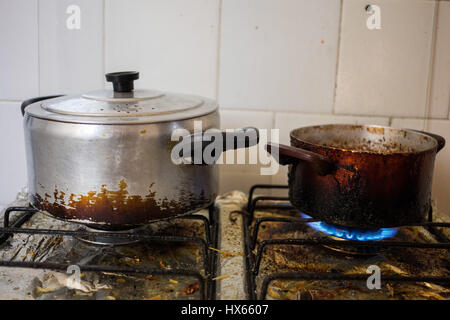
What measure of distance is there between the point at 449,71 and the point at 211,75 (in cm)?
53

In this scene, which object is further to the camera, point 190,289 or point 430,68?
point 430,68

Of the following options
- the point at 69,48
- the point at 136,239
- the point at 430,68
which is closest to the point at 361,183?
the point at 136,239

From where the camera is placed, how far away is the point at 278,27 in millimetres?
1018

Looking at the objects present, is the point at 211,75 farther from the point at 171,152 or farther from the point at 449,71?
the point at 449,71

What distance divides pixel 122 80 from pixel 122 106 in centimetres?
Result: 8

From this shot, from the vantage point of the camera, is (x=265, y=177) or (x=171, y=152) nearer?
(x=171, y=152)

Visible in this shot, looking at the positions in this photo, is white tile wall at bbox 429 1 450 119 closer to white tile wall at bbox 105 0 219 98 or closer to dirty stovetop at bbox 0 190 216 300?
white tile wall at bbox 105 0 219 98

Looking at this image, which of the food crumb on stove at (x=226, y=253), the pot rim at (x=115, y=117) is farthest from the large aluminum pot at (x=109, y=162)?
the food crumb on stove at (x=226, y=253)

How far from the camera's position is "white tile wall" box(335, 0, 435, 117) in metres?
1.01

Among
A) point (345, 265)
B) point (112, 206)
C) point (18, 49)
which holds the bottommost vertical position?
point (345, 265)

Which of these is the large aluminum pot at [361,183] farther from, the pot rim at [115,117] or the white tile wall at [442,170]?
the white tile wall at [442,170]

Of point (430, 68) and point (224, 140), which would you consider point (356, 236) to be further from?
point (430, 68)

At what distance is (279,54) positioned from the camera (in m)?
1.03
